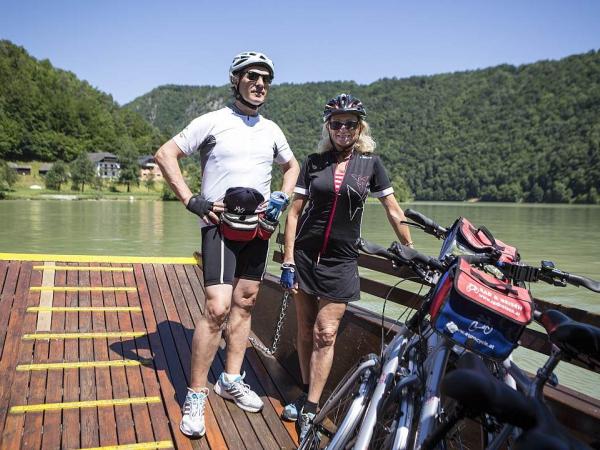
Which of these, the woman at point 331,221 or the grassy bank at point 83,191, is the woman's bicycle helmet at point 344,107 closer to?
the woman at point 331,221

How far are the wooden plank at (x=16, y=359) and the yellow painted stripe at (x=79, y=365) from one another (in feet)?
0.28

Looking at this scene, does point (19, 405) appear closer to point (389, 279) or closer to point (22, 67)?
point (389, 279)

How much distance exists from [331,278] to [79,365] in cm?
206

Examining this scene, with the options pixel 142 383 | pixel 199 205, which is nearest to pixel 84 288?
pixel 142 383

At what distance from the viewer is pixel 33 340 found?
12.9 feet

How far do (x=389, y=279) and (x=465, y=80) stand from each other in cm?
16645

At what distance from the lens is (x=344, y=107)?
272 cm

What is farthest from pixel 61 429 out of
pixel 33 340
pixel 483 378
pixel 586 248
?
pixel 586 248

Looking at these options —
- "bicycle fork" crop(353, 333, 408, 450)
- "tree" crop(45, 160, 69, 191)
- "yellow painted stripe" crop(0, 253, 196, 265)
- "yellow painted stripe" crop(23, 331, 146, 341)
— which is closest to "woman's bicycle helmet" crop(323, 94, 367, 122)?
"bicycle fork" crop(353, 333, 408, 450)

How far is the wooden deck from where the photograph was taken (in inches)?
110

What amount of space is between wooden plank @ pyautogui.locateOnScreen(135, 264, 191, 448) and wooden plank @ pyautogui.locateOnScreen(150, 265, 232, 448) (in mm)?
48

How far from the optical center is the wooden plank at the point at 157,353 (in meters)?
2.89

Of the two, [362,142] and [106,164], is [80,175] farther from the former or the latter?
[362,142]

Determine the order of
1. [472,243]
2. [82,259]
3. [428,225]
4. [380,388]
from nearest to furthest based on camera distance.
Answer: [380,388] < [472,243] < [428,225] < [82,259]
